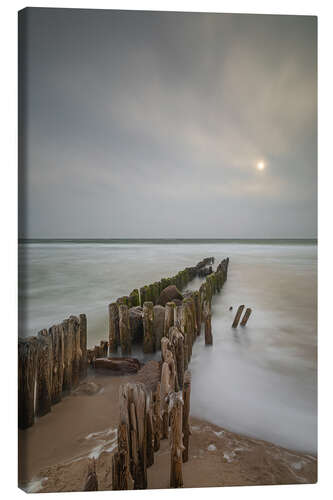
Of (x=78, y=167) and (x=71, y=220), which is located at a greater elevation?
(x=78, y=167)

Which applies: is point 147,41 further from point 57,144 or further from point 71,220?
point 71,220

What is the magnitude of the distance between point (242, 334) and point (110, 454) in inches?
79.6

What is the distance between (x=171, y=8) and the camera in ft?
8.53

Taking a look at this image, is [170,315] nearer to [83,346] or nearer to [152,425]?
[83,346]

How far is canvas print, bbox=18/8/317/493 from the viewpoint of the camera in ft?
7.13

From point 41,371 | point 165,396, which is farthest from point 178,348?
point 41,371

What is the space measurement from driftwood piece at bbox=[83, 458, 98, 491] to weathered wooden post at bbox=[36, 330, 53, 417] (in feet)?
2.48

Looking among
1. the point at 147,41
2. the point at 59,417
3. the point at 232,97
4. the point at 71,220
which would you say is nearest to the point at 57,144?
the point at 71,220

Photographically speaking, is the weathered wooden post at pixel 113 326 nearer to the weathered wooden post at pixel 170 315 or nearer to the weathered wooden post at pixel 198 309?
the weathered wooden post at pixel 170 315

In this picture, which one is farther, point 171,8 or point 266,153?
point 266,153

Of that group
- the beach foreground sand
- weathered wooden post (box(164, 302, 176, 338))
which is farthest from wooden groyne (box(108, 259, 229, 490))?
weathered wooden post (box(164, 302, 176, 338))

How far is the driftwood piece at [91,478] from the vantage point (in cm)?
165

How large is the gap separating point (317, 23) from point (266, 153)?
1372 millimetres

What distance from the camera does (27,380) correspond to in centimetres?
226
